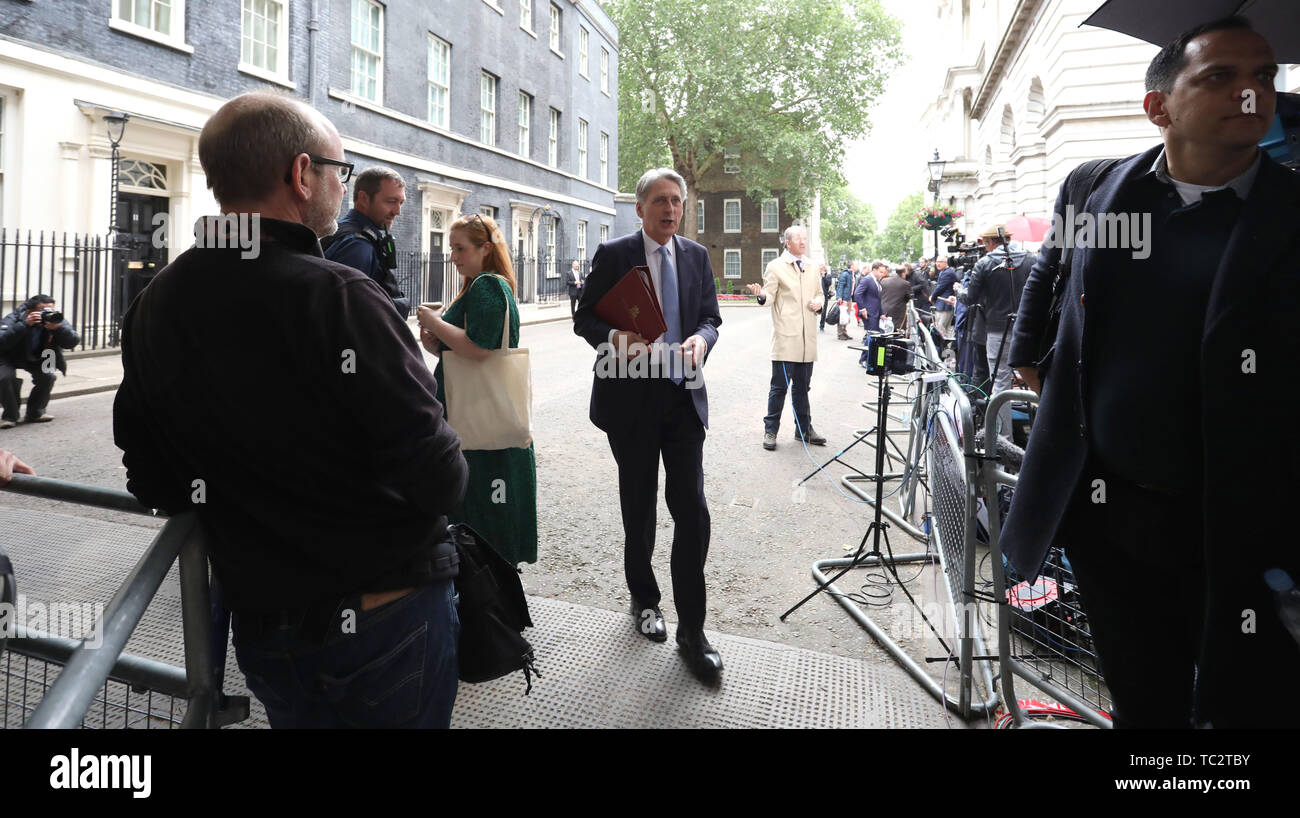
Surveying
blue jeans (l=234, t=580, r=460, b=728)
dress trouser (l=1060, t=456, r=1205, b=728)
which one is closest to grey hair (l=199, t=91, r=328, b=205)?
blue jeans (l=234, t=580, r=460, b=728)

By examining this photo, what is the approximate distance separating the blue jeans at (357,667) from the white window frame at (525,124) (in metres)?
29.3

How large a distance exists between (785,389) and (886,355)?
3.23 m

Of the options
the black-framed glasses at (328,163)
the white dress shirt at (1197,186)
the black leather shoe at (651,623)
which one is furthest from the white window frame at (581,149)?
the black-framed glasses at (328,163)

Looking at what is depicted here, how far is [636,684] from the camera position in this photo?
133 inches

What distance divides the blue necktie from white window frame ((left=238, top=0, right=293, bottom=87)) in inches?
637

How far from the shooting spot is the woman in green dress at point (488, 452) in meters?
3.75

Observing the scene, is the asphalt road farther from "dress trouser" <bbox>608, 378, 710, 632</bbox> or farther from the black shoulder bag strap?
the black shoulder bag strap

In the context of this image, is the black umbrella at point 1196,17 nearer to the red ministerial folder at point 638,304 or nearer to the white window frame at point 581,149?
the red ministerial folder at point 638,304

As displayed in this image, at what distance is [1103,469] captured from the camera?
205 centimetres

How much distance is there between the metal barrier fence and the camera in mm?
12547

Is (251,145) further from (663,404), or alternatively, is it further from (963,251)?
(963,251)

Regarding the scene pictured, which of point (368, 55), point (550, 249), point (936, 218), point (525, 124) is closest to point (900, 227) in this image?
point (550, 249)
